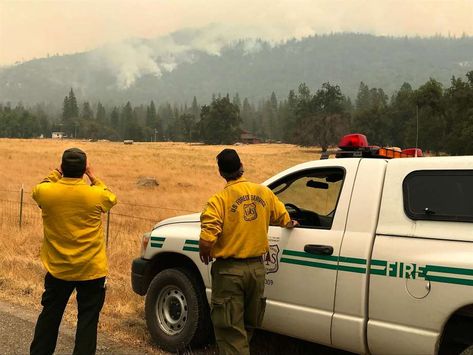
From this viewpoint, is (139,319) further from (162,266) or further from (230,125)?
(230,125)

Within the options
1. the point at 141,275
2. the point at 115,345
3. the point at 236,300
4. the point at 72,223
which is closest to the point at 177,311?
A: the point at 141,275

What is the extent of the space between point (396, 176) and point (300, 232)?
2.80 ft

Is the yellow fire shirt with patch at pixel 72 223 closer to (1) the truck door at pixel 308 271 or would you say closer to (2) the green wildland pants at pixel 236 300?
(2) the green wildland pants at pixel 236 300

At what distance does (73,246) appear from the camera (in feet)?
12.9

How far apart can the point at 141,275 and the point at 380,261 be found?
2.58 m

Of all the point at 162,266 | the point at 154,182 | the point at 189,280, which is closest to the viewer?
the point at 189,280

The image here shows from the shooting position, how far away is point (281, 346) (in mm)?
4832

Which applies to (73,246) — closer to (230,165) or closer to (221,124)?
(230,165)

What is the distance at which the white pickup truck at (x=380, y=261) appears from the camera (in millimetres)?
3250

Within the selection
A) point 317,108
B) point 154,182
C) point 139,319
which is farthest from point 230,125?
point 139,319

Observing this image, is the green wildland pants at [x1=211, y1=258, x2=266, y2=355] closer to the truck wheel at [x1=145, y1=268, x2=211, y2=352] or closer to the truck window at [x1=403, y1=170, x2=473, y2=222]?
the truck wheel at [x1=145, y1=268, x2=211, y2=352]

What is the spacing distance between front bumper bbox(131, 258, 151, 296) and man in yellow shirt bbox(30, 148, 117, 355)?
3.49 ft

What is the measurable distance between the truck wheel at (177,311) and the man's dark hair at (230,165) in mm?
1383

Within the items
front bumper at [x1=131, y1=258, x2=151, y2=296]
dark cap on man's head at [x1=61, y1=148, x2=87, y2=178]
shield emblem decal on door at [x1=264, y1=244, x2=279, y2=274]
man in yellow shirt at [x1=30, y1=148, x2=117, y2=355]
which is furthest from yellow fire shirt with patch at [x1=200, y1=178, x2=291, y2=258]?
front bumper at [x1=131, y1=258, x2=151, y2=296]
